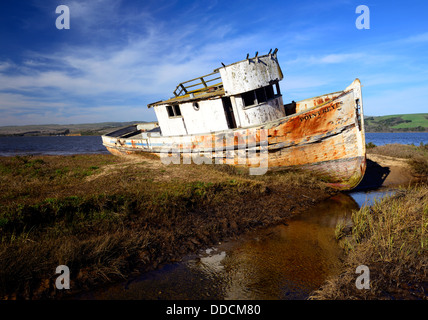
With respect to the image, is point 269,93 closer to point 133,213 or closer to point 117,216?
point 133,213

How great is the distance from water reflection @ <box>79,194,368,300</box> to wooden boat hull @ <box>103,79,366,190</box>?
3.83 metres

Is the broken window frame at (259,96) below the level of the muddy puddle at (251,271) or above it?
above

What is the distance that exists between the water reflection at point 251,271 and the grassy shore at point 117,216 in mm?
345

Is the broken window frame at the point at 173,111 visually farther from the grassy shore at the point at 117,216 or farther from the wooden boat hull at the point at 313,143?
the grassy shore at the point at 117,216

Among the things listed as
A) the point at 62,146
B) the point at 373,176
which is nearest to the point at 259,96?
the point at 373,176

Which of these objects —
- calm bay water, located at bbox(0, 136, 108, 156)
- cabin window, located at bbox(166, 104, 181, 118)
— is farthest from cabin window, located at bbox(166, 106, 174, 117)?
calm bay water, located at bbox(0, 136, 108, 156)

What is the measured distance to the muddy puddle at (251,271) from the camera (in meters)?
3.21

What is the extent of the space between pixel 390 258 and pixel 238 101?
7622 millimetres

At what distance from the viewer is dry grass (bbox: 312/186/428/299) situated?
9.80 feet

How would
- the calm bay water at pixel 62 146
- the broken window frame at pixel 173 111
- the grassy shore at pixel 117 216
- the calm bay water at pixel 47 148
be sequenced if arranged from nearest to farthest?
the grassy shore at pixel 117 216 < the broken window frame at pixel 173 111 < the calm bay water at pixel 47 148 < the calm bay water at pixel 62 146

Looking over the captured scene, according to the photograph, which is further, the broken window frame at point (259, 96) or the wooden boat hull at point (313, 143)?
the broken window frame at point (259, 96)

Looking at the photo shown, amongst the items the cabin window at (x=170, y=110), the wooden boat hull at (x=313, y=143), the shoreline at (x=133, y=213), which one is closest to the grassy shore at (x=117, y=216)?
the shoreline at (x=133, y=213)

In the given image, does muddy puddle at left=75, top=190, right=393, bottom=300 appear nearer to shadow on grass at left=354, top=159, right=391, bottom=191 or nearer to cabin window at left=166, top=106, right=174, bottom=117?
shadow on grass at left=354, top=159, right=391, bottom=191
